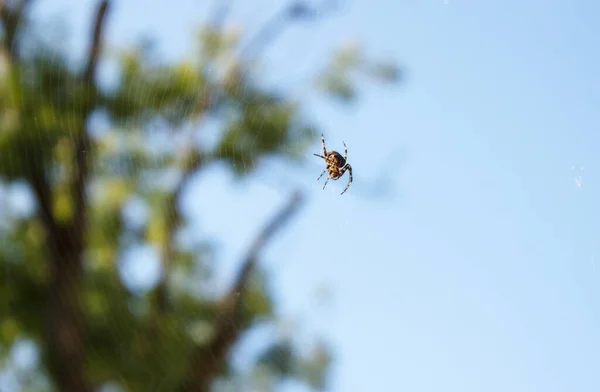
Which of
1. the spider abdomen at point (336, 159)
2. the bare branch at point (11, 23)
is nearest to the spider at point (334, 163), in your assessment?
the spider abdomen at point (336, 159)

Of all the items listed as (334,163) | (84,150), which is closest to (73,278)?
(84,150)

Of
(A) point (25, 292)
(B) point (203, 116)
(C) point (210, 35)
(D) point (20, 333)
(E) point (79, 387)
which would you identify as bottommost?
(E) point (79, 387)

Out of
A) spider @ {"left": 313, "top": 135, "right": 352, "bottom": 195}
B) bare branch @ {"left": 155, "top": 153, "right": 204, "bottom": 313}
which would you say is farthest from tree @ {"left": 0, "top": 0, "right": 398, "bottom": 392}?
spider @ {"left": 313, "top": 135, "right": 352, "bottom": 195}

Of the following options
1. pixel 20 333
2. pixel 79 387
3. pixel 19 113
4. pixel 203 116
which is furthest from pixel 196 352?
pixel 19 113

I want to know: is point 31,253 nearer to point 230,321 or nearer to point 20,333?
point 20,333

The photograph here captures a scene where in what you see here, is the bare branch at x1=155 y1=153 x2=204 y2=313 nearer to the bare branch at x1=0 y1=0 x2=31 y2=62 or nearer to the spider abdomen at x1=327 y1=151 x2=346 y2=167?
the bare branch at x1=0 y1=0 x2=31 y2=62

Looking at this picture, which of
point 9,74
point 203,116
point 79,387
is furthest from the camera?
point 203,116

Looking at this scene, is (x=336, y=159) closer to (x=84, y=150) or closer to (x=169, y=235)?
(x=84, y=150)

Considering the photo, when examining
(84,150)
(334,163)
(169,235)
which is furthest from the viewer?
(169,235)
